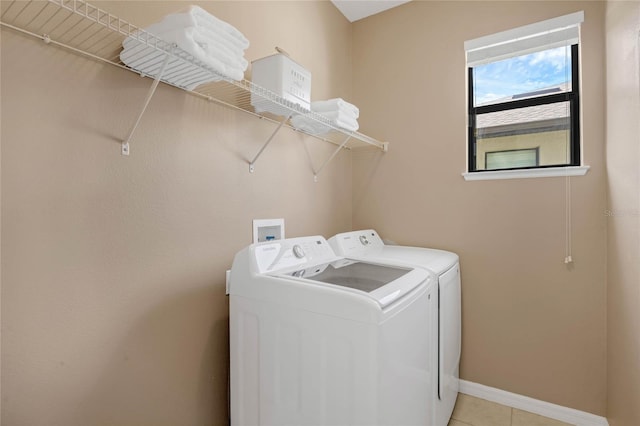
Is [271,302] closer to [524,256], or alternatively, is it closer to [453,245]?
[453,245]

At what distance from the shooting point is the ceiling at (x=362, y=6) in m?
2.53

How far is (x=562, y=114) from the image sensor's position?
2.07m

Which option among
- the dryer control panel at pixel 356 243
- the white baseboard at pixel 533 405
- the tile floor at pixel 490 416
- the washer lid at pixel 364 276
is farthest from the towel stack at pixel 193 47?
the white baseboard at pixel 533 405

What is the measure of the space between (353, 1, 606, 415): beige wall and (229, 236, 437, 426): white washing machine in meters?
0.88

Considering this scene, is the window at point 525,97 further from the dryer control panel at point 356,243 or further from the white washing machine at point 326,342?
the white washing machine at point 326,342

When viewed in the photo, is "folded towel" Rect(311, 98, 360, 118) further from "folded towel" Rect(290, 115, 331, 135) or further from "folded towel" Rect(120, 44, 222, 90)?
"folded towel" Rect(120, 44, 222, 90)

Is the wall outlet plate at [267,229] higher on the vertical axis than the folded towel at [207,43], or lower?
lower

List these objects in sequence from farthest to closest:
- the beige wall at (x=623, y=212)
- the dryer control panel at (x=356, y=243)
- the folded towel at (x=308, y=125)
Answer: the dryer control panel at (x=356, y=243)
the folded towel at (x=308, y=125)
the beige wall at (x=623, y=212)

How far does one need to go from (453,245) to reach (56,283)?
2222mm

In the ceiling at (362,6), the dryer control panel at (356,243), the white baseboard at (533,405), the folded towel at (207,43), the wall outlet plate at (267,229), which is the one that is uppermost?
the ceiling at (362,6)

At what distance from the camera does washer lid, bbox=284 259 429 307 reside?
4.40 ft

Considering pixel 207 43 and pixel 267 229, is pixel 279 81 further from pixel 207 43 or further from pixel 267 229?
pixel 267 229

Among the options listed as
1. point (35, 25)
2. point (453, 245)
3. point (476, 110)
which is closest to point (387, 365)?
point (453, 245)

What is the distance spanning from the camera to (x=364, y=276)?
1.64 metres
